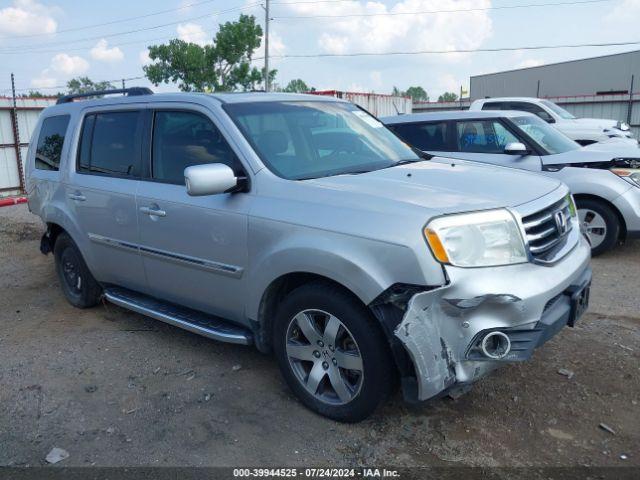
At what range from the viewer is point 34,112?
47.6 feet

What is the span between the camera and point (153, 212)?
13.1 ft

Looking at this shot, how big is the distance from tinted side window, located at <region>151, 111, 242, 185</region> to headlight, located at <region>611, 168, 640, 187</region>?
16.1 ft

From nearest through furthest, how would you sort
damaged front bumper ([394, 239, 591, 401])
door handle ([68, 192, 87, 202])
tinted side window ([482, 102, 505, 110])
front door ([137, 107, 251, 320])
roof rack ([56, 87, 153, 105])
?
damaged front bumper ([394, 239, 591, 401]), front door ([137, 107, 251, 320]), door handle ([68, 192, 87, 202]), roof rack ([56, 87, 153, 105]), tinted side window ([482, 102, 505, 110])

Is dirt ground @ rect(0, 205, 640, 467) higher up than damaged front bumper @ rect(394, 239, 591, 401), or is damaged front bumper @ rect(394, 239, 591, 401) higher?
damaged front bumper @ rect(394, 239, 591, 401)

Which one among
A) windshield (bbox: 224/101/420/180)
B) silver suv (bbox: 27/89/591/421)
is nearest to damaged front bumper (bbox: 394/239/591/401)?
silver suv (bbox: 27/89/591/421)

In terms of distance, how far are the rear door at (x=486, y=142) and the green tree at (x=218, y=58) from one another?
33.2 metres

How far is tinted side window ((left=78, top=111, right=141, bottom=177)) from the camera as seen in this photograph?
4383 millimetres

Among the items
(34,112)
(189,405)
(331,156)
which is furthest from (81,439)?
(34,112)

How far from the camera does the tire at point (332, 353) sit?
299 centimetres

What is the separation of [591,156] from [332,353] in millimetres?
5101

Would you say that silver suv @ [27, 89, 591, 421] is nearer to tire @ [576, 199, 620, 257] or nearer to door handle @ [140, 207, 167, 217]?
door handle @ [140, 207, 167, 217]

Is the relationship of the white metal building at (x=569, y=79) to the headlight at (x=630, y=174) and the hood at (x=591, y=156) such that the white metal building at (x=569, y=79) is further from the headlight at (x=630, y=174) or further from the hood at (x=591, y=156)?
the headlight at (x=630, y=174)

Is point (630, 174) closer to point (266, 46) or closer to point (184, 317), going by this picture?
point (184, 317)

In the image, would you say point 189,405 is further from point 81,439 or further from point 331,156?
point 331,156
